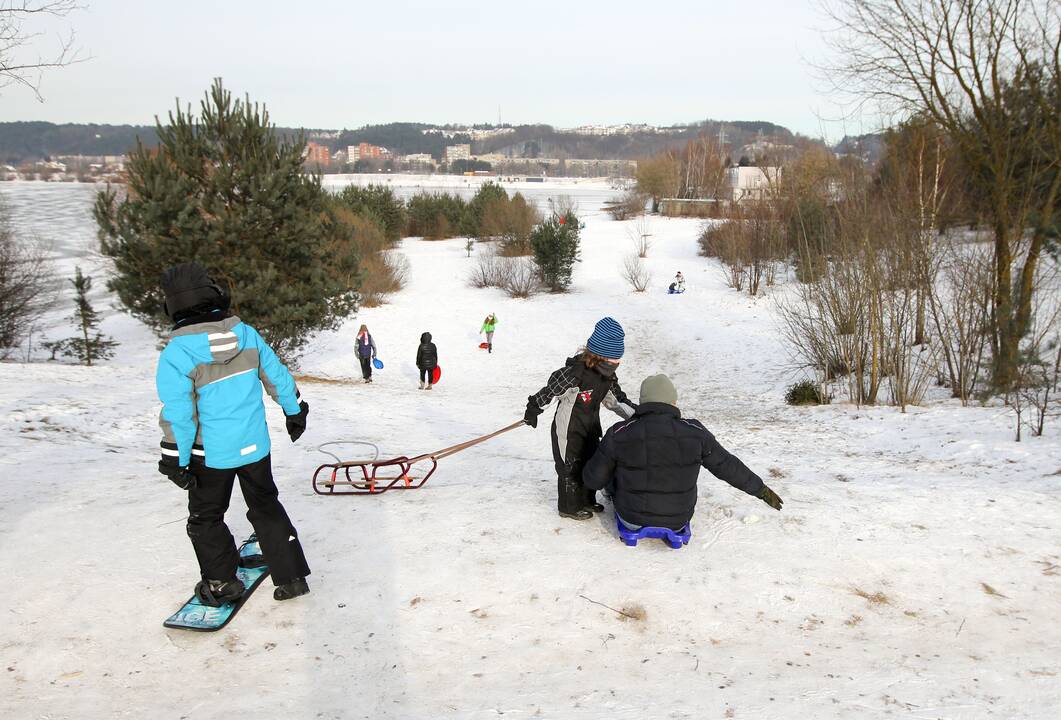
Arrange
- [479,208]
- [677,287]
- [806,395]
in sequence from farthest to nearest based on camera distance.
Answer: [479,208] < [677,287] < [806,395]

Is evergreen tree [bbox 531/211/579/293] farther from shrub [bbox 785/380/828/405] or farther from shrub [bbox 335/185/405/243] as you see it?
shrub [bbox 785/380/828/405]

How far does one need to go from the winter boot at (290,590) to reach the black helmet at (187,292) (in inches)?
64.7

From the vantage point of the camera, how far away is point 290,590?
3928 mm

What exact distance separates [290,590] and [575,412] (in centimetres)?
215

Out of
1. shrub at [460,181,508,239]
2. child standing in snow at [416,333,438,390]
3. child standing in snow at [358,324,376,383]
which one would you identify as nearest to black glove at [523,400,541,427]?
child standing in snow at [416,333,438,390]

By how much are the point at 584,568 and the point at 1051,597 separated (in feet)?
9.42

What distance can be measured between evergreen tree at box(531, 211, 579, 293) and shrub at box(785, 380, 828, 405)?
63.8 ft

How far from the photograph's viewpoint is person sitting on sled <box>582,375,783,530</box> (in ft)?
14.0

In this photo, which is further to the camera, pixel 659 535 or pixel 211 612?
pixel 659 535

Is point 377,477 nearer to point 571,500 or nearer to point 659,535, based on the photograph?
point 571,500

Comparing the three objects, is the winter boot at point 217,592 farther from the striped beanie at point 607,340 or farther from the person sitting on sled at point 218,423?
the striped beanie at point 607,340

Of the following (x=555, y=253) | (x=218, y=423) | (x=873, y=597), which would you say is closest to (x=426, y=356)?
(x=218, y=423)

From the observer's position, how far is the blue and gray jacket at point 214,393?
3.38 metres

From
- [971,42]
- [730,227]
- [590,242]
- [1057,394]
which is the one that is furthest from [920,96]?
[590,242]
